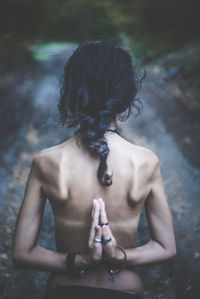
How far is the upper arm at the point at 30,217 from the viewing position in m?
1.72

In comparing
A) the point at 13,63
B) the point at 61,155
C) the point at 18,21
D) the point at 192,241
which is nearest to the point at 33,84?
the point at 13,63

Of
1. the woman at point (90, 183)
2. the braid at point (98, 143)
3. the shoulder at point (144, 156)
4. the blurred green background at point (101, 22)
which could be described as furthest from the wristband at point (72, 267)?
the blurred green background at point (101, 22)

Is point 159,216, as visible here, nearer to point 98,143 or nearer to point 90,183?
point 90,183

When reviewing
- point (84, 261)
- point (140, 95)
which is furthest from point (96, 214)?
point (140, 95)

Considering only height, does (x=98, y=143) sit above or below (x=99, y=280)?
above

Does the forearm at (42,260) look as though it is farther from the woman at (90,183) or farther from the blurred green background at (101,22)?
the blurred green background at (101,22)

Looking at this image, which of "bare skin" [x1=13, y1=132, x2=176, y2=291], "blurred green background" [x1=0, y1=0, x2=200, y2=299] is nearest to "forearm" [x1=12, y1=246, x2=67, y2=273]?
"bare skin" [x1=13, y1=132, x2=176, y2=291]

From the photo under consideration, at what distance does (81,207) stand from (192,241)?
229 cm

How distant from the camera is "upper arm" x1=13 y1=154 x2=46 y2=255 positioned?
172 centimetres

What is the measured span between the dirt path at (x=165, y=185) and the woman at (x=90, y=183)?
537 millimetres

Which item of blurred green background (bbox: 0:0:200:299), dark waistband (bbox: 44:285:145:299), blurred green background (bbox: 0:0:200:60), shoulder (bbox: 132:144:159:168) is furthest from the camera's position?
blurred green background (bbox: 0:0:200:60)

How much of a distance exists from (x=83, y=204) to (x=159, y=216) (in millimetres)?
Answer: 549

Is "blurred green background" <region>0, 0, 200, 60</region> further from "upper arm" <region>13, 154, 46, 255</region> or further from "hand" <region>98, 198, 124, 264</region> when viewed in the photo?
"hand" <region>98, 198, 124, 264</region>

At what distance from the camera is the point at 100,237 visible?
1490 mm
